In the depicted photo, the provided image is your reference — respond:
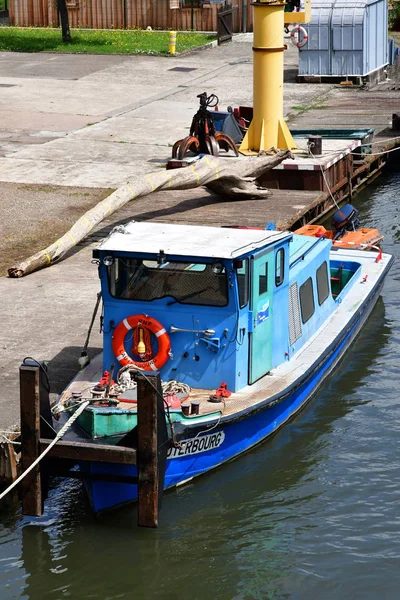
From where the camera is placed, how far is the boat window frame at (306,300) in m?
15.9

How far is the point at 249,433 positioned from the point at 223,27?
1433 inches

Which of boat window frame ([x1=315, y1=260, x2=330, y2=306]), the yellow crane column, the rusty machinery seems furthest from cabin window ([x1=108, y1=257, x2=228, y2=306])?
the yellow crane column

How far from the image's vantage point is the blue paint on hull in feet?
41.8

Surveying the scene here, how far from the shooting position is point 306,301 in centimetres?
1616

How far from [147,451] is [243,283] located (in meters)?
2.66

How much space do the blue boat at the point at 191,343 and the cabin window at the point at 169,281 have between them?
0.5 inches

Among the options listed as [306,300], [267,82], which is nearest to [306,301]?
[306,300]

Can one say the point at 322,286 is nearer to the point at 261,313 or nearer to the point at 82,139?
the point at 261,313

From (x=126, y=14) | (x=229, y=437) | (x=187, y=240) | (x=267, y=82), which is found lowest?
(x=229, y=437)

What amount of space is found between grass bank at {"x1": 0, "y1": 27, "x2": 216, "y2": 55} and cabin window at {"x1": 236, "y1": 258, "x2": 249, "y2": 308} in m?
33.2

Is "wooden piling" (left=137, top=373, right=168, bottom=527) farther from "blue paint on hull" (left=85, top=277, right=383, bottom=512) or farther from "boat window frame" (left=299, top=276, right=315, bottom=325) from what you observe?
"boat window frame" (left=299, top=276, right=315, bottom=325)

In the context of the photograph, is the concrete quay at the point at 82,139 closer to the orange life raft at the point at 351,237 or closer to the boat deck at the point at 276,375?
the boat deck at the point at 276,375

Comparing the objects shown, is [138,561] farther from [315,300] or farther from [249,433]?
[315,300]

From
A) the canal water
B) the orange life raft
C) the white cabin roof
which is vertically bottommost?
the canal water
